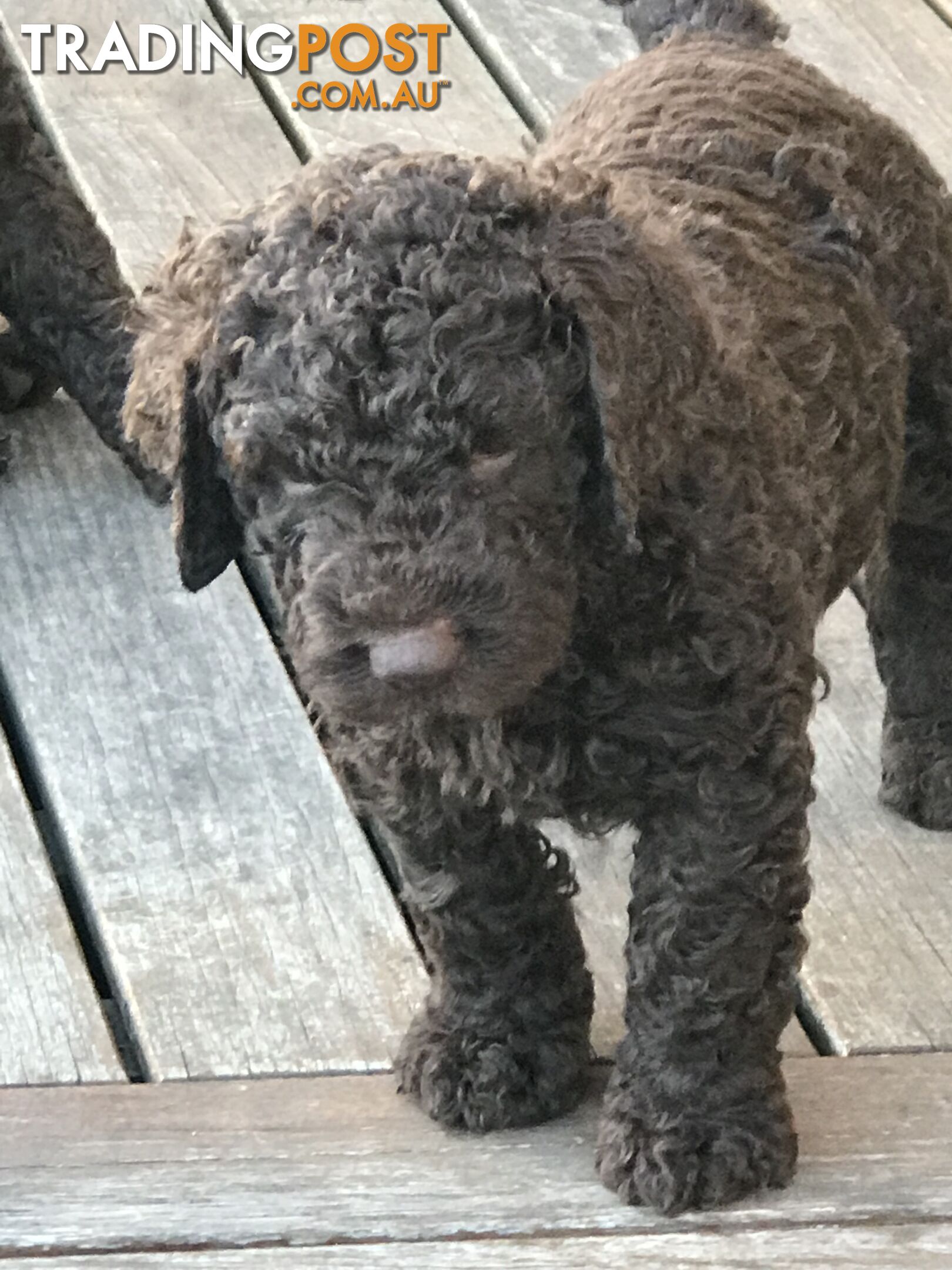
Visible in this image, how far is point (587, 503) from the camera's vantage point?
1.75 meters

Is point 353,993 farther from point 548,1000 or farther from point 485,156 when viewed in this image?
point 485,156

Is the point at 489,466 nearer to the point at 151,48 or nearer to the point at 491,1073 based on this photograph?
the point at 491,1073

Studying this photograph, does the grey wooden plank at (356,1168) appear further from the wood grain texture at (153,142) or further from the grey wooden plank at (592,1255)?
the wood grain texture at (153,142)

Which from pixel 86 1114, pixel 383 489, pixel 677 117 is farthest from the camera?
pixel 677 117

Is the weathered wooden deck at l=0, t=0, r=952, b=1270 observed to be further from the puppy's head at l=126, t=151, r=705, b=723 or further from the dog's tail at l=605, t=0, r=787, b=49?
the dog's tail at l=605, t=0, r=787, b=49

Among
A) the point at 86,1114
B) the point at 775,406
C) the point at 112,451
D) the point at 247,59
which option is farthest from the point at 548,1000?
the point at 247,59

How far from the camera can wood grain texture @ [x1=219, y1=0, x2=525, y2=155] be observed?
3742 mm

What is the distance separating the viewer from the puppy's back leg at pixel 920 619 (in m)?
2.43

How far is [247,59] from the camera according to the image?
13.1 feet

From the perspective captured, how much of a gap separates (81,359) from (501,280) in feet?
5.57

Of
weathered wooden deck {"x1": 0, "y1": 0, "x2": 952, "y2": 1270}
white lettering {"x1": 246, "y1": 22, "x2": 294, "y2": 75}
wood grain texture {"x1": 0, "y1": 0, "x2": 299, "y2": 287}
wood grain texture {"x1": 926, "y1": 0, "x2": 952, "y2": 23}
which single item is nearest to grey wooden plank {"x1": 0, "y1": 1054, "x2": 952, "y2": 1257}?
weathered wooden deck {"x1": 0, "y1": 0, "x2": 952, "y2": 1270}

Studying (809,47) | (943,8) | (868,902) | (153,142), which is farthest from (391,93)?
(868,902)

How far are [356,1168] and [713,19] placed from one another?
60.3 inches

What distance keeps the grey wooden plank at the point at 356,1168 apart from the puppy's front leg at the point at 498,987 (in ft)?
0.12
